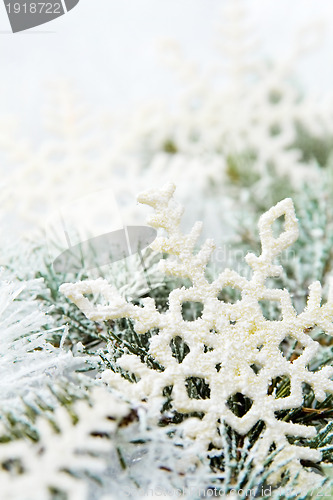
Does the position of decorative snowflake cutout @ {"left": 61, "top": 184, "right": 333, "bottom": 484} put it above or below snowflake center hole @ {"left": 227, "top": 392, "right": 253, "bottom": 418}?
above

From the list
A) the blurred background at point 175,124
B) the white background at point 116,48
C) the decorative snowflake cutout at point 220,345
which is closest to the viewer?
the decorative snowflake cutout at point 220,345

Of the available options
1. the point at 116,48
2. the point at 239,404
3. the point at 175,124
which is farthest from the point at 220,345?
the point at 116,48

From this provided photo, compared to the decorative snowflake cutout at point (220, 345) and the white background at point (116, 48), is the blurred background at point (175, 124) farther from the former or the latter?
the decorative snowflake cutout at point (220, 345)

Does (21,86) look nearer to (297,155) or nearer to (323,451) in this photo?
(297,155)

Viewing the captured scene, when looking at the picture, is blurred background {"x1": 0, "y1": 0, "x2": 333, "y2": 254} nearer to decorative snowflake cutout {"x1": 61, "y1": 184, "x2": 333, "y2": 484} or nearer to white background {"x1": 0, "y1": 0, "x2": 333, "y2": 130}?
white background {"x1": 0, "y1": 0, "x2": 333, "y2": 130}

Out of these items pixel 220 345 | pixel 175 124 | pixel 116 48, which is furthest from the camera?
pixel 116 48

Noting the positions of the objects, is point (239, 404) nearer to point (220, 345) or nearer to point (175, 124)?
point (220, 345)

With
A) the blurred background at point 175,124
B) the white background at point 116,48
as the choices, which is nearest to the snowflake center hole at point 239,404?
the blurred background at point 175,124

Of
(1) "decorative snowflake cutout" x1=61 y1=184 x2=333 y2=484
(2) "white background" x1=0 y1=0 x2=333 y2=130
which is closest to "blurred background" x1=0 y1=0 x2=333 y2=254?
(2) "white background" x1=0 y1=0 x2=333 y2=130
